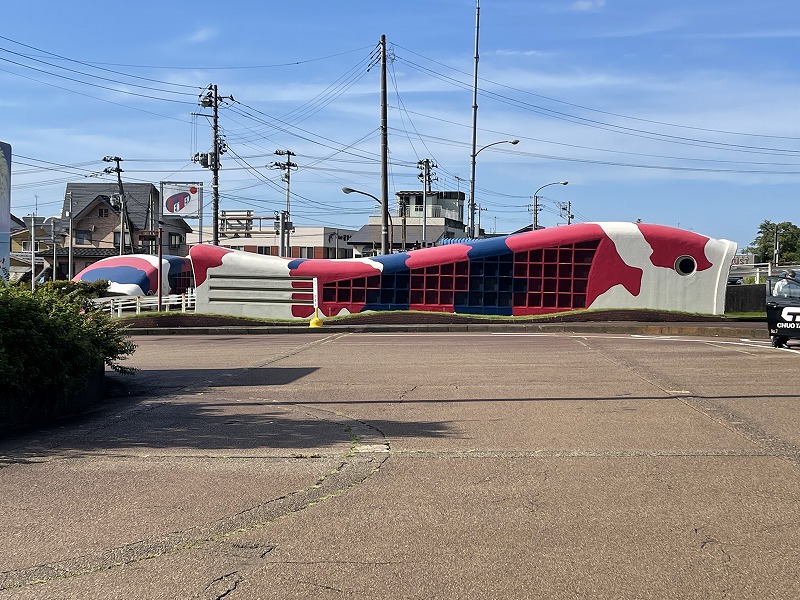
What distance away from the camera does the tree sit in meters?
88.2

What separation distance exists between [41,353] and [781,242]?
294ft

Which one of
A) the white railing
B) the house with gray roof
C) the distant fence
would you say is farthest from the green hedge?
the house with gray roof

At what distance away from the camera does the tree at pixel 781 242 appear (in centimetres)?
8825

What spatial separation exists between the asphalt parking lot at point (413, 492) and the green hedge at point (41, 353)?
0.55m

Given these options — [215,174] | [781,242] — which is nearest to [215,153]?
[215,174]

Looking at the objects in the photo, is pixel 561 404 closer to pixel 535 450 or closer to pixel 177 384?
pixel 535 450

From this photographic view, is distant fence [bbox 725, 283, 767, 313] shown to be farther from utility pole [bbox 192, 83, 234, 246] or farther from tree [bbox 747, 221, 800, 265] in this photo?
tree [bbox 747, 221, 800, 265]

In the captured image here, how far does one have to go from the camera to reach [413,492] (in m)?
7.20

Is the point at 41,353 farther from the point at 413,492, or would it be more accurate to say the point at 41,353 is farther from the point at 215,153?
the point at 215,153

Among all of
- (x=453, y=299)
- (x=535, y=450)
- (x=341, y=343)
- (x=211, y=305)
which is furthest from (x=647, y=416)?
(x=211, y=305)

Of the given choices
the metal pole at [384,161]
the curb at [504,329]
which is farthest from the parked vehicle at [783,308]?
the metal pole at [384,161]

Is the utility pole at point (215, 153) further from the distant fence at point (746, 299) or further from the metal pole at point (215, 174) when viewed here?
the distant fence at point (746, 299)

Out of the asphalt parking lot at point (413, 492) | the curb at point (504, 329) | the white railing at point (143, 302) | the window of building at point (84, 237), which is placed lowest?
the asphalt parking lot at point (413, 492)

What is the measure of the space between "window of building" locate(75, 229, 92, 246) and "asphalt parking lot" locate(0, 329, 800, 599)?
2744 inches
